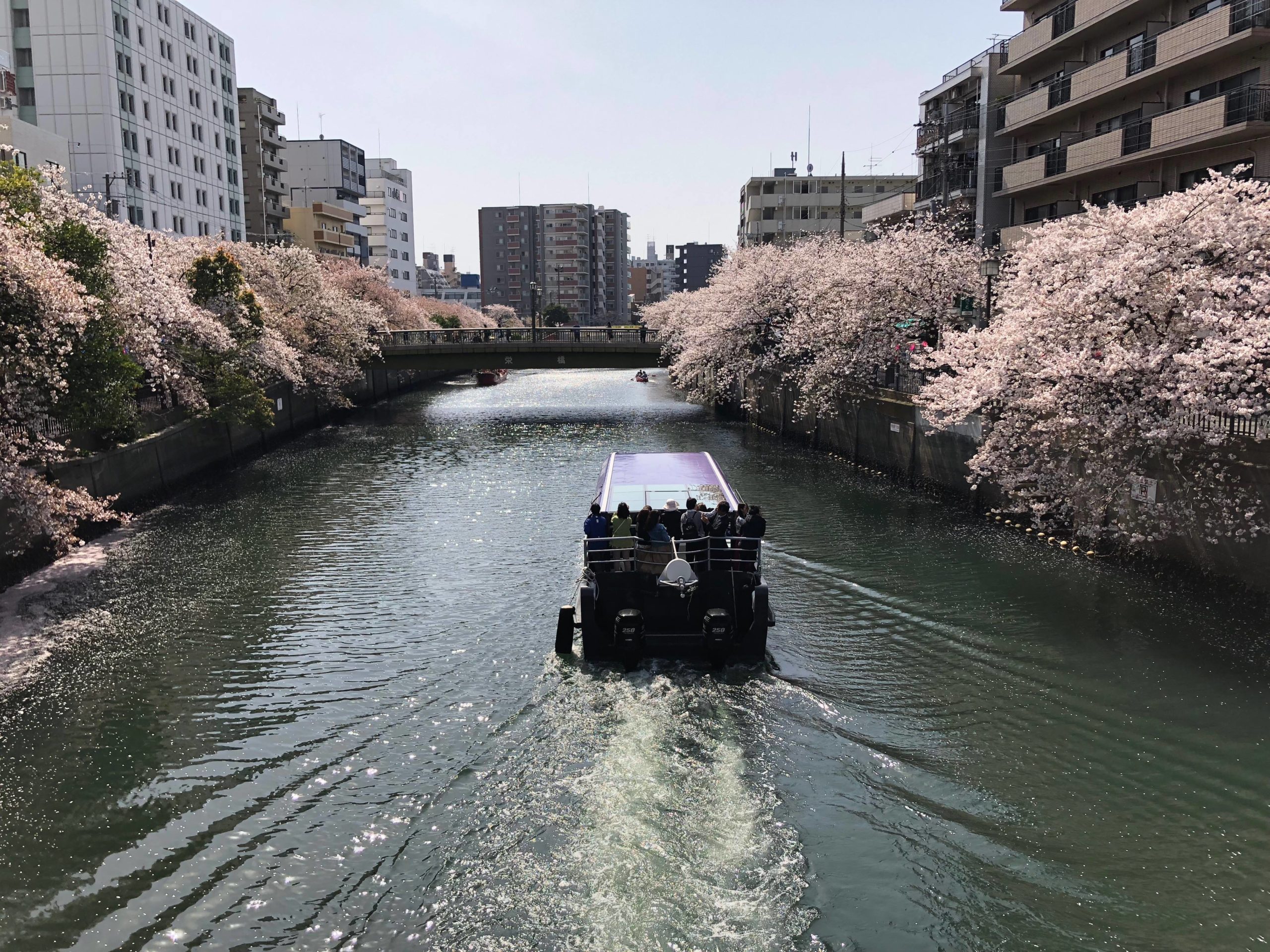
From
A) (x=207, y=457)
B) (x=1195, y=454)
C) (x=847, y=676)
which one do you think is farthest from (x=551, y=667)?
(x=207, y=457)

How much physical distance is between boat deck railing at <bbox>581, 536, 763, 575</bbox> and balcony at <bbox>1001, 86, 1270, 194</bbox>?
23.0 m

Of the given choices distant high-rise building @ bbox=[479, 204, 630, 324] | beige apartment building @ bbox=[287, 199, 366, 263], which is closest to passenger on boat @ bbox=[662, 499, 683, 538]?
beige apartment building @ bbox=[287, 199, 366, 263]

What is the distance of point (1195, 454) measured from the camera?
21.1 metres

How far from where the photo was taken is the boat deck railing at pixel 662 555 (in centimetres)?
1788

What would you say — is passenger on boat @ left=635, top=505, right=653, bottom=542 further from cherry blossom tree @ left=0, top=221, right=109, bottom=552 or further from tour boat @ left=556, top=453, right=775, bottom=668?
cherry blossom tree @ left=0, top=221, right=109, bottom=552

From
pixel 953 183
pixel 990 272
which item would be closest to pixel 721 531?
pixel 990 272

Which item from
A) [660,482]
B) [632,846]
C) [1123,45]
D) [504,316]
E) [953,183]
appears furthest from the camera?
[504,316]

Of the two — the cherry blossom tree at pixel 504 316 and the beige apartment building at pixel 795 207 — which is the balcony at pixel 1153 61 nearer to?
the beige apartment building at pixel 795 207

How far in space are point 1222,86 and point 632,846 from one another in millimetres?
33098

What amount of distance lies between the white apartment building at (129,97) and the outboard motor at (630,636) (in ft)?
163

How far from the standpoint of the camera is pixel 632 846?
1154 cm

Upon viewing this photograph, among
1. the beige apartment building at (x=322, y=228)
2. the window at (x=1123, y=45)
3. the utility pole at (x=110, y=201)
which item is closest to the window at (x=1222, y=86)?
the window at (x=1123, y=45)

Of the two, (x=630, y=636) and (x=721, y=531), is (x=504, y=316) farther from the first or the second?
(x=630, y=636)

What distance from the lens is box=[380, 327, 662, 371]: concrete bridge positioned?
209 ft
